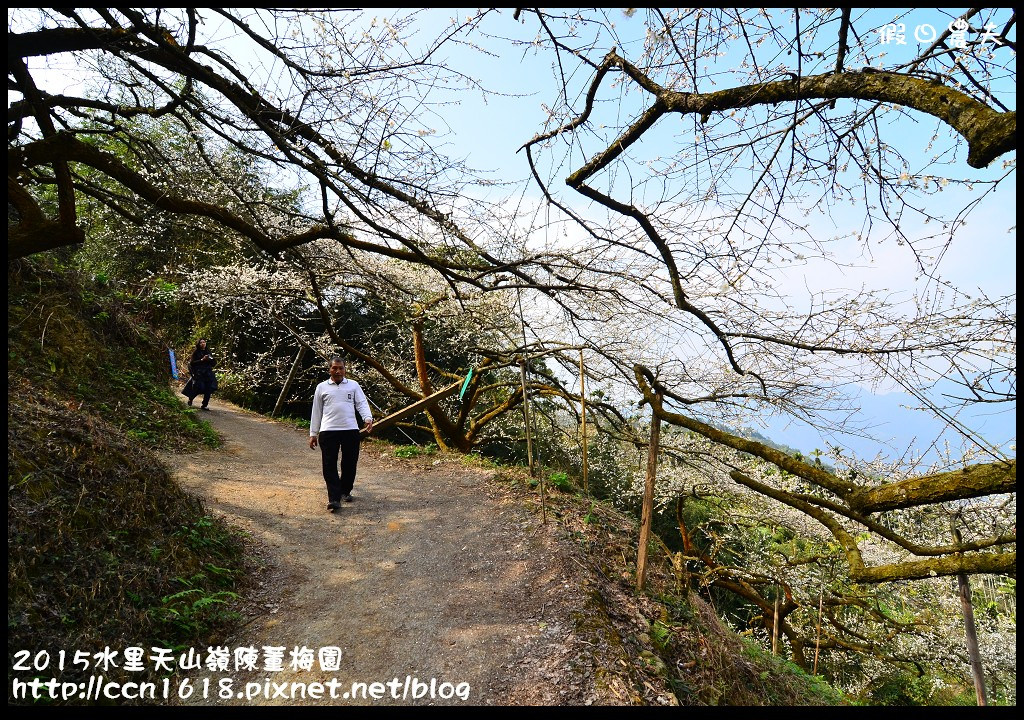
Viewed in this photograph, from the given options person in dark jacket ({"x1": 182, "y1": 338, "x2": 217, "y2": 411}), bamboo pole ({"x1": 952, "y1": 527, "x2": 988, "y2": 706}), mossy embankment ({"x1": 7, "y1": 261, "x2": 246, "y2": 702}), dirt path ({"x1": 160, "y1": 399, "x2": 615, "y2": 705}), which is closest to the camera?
bamboo pole ({"x1": 952, "y1": 527, "x2": 988, "y2": 706})

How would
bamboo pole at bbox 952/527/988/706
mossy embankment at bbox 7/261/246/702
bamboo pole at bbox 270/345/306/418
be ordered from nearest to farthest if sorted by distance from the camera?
bamboo pole at bbox 952/527/988/706
mossy embankment at bbox 7/261/246/702
bamboo pole at bbox 270/345/306/418

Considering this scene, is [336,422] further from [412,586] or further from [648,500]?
[648,500]

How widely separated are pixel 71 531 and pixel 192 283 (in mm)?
10795

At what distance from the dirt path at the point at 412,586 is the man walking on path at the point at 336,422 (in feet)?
1.48

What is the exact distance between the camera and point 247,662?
325 cm

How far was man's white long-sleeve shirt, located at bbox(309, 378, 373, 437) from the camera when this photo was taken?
234 inches

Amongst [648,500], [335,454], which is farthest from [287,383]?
[648,500]

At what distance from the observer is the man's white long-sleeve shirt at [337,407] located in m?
5.95

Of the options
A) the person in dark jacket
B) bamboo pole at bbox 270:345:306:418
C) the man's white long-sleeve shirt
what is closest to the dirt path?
the man's white long-sleeve shirt

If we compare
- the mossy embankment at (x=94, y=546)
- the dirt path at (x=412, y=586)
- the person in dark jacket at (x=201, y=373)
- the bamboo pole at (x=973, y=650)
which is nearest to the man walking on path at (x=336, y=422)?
the dirt path at (x=412, y=586)

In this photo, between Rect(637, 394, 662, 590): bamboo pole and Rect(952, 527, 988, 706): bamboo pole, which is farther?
Rect(637, 394, 662, 590): bamboo pole

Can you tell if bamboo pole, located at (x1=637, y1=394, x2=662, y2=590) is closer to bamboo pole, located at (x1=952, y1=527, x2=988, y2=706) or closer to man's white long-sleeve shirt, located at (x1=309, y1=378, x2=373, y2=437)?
bamboo pole, located at (x1=952, y1=527, x2=988, y2=706)

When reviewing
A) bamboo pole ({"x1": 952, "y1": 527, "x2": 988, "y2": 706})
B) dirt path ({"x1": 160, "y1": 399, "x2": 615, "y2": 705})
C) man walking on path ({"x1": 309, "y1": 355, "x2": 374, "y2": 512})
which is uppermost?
man walking on path ({"x1": 309, "y1": 355, "x2": 374, "y2": 512})

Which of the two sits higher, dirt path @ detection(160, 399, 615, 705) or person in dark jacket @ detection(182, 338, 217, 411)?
person in dark jacket @ detection(182, 338, 217, 411)
